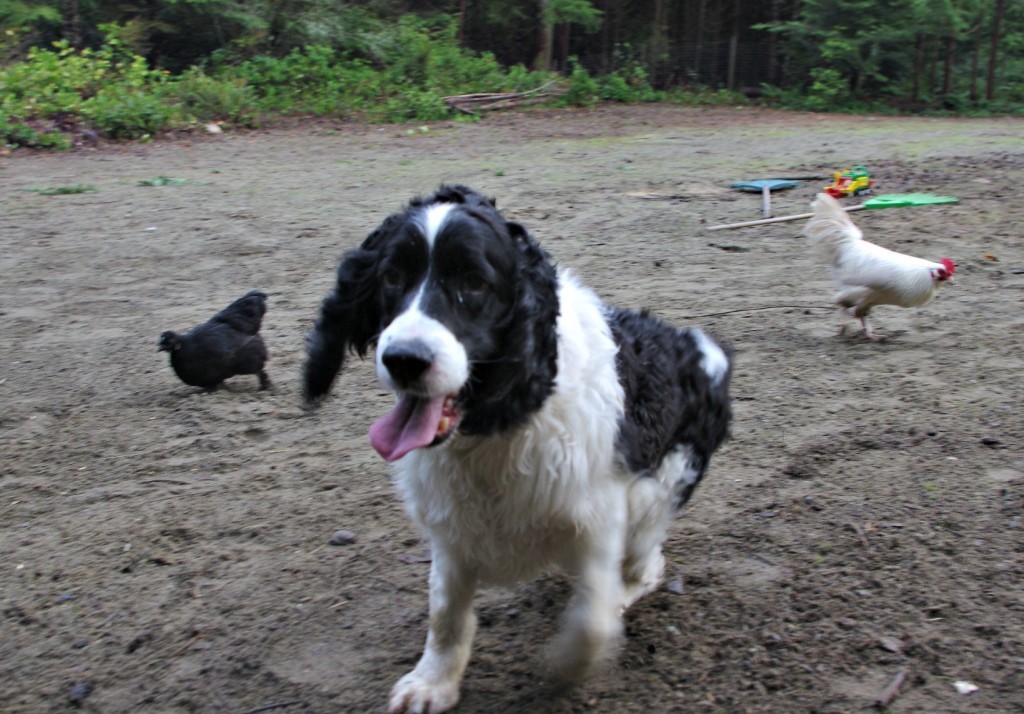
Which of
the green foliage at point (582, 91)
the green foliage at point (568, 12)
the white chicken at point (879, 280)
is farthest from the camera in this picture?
the green foliage at point (568, 12)

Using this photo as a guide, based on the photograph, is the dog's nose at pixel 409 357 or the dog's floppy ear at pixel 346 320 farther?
the dog's floppy ear at pixel 346 320

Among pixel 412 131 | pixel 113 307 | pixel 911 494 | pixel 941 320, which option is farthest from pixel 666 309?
pixel 412 131

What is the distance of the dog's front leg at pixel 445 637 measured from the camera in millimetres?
2877

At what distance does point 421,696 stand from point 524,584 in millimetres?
705

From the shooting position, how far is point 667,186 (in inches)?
414

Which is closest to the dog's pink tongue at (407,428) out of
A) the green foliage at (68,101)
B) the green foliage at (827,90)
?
the green foliage at (68,101)

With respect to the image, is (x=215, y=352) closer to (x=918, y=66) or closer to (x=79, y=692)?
(x=79, y=692)

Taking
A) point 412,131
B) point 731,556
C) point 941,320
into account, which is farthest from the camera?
point 412,131

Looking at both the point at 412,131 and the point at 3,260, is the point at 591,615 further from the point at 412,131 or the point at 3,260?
the point at 412,131

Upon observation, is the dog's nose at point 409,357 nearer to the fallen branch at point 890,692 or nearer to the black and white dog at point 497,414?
the black and white dog at point 497,414

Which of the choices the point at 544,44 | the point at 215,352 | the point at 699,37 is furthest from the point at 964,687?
the point at 699,37

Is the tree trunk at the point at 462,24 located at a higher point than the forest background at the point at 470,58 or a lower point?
higher

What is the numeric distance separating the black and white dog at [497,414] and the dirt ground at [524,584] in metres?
0.33

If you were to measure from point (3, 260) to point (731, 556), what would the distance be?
23.5 ft
